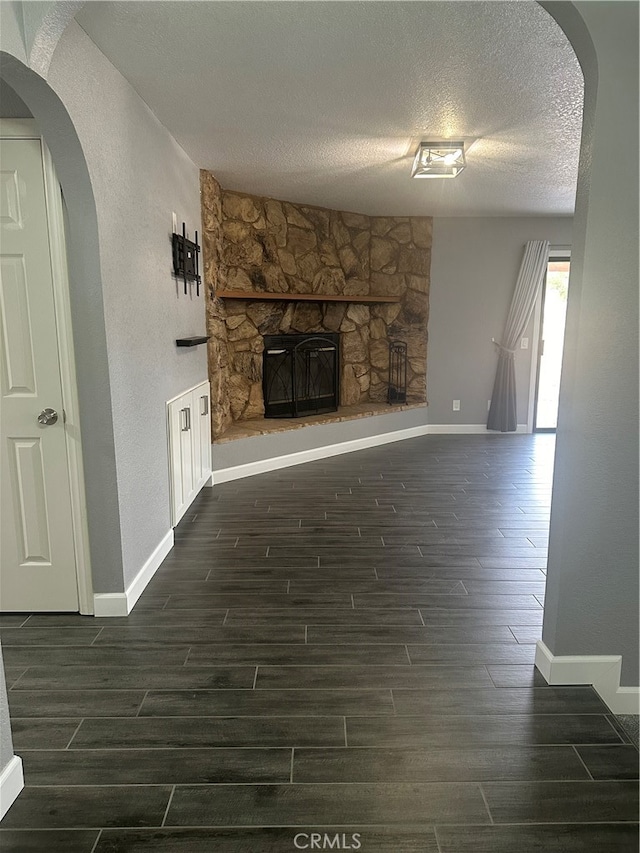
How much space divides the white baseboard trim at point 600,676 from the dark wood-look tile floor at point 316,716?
56 mm

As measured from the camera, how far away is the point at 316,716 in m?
1.95

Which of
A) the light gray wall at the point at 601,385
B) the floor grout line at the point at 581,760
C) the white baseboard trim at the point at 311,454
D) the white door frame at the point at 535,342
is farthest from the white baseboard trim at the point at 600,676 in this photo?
the white door frame at the point at 535,342

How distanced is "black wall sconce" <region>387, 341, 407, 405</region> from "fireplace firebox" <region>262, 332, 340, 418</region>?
0.73 metres

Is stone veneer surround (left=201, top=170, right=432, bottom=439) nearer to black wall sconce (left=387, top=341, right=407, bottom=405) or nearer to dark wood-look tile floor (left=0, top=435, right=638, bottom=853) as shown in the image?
black wall sconce (left=387, top=341, right=407, bottom=405)

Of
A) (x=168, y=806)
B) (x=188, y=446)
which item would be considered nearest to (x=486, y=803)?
(x=168, y=806)

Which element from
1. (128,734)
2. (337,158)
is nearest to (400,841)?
(128,734)

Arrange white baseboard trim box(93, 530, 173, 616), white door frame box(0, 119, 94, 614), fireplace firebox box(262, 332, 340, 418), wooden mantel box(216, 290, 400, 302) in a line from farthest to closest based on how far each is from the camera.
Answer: fireplace firebox box(262, 332, 340, 418) → wooden mantel box(216, 290, 400, 302) → white baseboard trim box(93, 530, 173, 616) → white door frame box(0, 119, 94, 614)

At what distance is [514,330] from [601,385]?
16.0 feet

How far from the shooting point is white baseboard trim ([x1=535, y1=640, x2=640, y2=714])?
82.6 inches

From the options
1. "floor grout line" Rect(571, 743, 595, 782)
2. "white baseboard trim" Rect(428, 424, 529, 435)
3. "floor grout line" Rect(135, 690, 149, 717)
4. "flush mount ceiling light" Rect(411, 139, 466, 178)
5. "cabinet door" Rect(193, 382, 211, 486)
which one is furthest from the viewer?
"white baseboard trim" Rect(428, 424, 529, 435)

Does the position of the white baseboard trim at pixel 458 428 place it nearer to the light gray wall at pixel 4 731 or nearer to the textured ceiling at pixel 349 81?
the textured ceiling at pixel 349 81

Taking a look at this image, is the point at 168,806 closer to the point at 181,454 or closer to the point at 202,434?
the point at 181,454

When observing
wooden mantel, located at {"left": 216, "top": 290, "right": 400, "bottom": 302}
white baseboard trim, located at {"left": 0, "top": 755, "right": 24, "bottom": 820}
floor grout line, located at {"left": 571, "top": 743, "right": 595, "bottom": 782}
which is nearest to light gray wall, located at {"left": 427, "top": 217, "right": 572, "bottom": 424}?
wooden mantel, located at {"left": 216, "top": 290, "right": 400, "bottom": 302}

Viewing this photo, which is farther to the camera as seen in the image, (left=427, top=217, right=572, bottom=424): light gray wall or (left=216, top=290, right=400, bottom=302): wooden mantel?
(left=427, top=217, right=572, bottom=424): light gray wall
